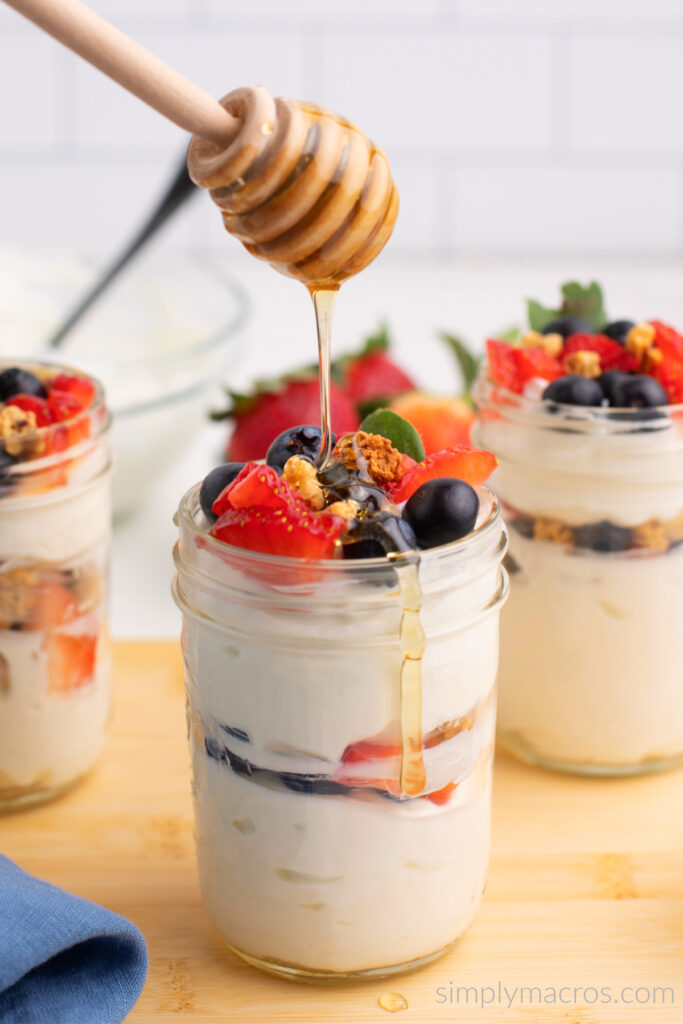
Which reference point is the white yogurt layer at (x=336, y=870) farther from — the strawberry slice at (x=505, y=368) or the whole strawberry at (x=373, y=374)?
the whole strawberry at (x=373, y=374)

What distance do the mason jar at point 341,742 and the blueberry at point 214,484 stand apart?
13mm

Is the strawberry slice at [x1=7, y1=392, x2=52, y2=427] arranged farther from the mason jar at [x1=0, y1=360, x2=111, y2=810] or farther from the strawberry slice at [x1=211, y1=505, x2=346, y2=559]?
the strawberry slice at [x1=211, y1=505, x2=346, y2=559]

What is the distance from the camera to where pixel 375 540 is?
2.68 feet

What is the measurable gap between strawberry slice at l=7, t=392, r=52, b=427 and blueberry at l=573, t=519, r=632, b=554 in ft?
1.59

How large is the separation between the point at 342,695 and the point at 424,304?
198cm

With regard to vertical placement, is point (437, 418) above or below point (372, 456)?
below

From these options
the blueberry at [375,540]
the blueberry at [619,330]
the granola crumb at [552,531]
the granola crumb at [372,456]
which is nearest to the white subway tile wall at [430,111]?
the blueberry at [619,330]

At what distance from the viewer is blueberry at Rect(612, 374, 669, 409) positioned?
1.10m

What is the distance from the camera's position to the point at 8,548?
107 cm

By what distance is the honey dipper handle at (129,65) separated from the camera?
75 centimetres

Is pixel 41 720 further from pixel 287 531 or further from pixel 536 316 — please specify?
pixel 536 316

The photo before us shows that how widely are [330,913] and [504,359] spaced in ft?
1.78

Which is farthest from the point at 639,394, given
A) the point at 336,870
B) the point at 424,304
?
the point at 424,304


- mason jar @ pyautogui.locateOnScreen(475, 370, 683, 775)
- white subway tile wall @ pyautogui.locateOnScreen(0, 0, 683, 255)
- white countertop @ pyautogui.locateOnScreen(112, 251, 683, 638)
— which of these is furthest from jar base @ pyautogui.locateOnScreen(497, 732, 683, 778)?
white subway tile wall @ pyautogui.locateOnScreen(0, 0, 683, 255)
